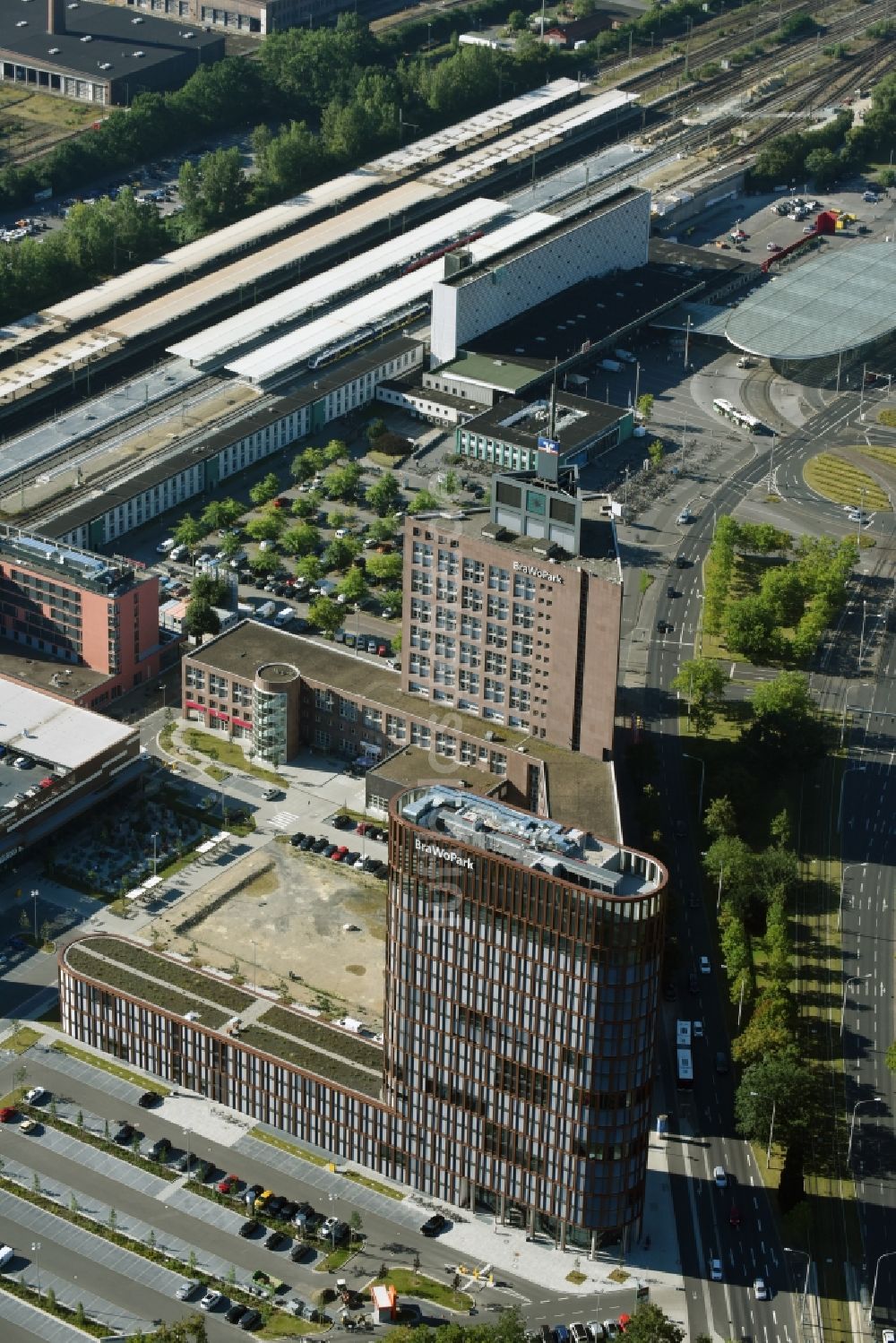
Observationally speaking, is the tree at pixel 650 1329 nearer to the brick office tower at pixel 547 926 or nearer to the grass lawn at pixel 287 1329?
the brick office tower at pixel 547 926

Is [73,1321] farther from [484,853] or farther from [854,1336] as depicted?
[854,1336]

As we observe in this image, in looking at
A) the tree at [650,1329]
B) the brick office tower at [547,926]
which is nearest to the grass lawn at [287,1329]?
the tree at [650,1329]

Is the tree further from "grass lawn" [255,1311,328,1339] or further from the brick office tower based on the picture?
"grass lawn" [255,1311,328,1339]

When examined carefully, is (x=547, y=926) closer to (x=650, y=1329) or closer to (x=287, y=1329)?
(x=650, y=1329)

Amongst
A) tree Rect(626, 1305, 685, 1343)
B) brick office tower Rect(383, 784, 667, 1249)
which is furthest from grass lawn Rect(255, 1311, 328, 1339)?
brick office tower Rect(383, 784, 667, 1249)

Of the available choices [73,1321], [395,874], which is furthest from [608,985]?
[73,1321]

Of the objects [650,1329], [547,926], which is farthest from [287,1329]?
[547,926]
